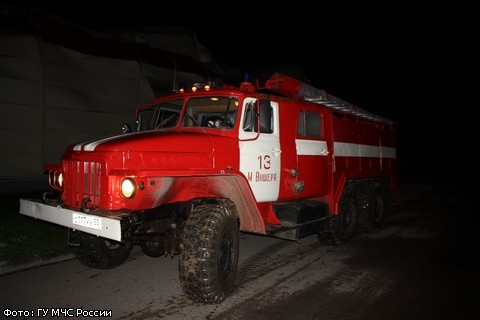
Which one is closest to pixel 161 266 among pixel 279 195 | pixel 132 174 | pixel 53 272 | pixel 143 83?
pixel 53 272

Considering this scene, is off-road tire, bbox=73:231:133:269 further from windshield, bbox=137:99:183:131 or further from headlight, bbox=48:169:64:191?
windshield, bbox=137:99:183:131

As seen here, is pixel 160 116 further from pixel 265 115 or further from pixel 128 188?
pixel 128 188

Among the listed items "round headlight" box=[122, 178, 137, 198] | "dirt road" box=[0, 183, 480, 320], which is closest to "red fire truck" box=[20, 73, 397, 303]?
"round headlight" box=[122, 178, 137, 198]

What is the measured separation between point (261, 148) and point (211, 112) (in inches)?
33.9

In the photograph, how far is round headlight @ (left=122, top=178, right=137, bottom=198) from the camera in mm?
3814

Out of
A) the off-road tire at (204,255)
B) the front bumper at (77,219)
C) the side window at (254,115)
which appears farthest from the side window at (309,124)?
the front bumper at (77,219)

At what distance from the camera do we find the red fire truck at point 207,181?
3951mm

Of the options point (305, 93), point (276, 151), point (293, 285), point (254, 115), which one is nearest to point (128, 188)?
point (254, 115)

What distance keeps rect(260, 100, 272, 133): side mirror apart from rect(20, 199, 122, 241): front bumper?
2347 millimetres

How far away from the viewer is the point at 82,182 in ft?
13.9

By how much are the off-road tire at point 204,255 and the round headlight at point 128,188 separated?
0.79m

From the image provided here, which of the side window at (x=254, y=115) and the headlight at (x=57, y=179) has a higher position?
the side window at (x=254, y=115)

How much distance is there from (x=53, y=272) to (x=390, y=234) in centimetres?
657

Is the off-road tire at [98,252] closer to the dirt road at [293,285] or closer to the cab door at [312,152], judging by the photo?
the dirt road at [293,285]
